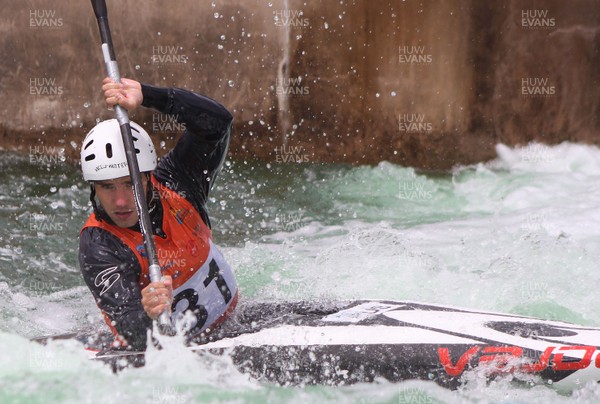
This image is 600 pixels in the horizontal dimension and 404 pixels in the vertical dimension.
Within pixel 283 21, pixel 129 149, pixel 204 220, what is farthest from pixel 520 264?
pixel 283 21

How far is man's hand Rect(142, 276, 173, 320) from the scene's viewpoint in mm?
3359

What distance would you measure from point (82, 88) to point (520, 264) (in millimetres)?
4786

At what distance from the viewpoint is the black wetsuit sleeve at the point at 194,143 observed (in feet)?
12.7

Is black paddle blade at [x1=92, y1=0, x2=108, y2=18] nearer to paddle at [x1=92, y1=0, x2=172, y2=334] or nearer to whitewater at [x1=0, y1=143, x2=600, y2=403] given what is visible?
paddle at [x1=92, y1=0, x2=172, y2=334]

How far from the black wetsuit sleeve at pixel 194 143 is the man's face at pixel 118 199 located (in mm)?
350

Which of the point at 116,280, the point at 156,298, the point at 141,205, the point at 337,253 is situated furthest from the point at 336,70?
the point at 156,298

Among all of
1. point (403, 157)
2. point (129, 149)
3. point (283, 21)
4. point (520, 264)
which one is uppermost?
point (283, 21)

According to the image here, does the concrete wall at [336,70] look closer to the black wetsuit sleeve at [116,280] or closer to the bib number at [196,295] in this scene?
the bib number at [196,295]

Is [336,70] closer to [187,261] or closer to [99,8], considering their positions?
[99,8]

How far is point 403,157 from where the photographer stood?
8625 millimetres

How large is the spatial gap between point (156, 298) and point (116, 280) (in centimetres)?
28

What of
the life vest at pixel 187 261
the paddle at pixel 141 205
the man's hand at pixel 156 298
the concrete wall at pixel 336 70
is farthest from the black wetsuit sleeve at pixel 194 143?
the concrete wall at pixel 336 70

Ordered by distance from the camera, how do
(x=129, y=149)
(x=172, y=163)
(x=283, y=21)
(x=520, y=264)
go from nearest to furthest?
(x=129, y=149) → (x=172, y=163) → (x=520, y=264) → (x=283, y=21)

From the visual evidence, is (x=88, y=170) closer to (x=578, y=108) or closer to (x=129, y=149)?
(x=129, y=149)
